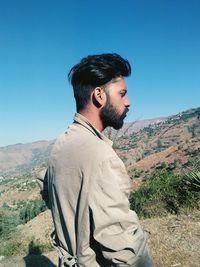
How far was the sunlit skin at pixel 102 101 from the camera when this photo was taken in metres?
1.85

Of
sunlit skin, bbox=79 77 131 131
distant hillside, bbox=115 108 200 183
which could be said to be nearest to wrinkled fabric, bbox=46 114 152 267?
sunlit skin, bbox=79 77 131 131

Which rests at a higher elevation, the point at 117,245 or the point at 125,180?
the point at 125,180

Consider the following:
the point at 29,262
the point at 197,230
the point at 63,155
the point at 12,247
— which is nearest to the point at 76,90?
the point at 63,155

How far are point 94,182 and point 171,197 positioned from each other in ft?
25.4

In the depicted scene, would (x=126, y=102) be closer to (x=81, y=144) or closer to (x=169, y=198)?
(x=81, y=144)

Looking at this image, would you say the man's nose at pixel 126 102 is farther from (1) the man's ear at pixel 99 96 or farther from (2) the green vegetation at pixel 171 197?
(2) the green vegetation at pixel 171 197

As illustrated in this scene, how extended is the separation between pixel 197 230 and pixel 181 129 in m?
74.9

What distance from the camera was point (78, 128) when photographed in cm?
184

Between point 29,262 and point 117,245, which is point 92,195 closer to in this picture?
point 117,245

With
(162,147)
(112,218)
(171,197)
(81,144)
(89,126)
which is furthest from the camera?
(162,147)

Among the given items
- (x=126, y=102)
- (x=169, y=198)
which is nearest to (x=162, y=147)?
(x=169, y=198)

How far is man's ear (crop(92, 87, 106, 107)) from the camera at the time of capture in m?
1.84

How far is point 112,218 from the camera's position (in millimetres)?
1554

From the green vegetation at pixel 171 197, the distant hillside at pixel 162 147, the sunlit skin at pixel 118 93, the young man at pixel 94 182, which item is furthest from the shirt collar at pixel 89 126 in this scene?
the distant hillside at pixel 162 147
